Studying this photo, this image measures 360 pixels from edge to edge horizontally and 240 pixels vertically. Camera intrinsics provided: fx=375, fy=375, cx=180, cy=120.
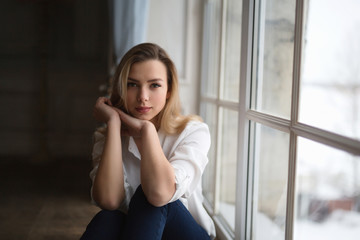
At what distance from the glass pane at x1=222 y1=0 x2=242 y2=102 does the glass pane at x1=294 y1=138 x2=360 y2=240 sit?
79 centimetres

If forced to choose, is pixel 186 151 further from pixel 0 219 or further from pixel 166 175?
pixel 0 219

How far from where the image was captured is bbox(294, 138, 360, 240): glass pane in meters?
0.79

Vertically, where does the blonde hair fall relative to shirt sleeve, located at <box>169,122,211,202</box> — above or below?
above

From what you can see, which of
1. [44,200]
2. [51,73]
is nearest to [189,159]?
[44,200]

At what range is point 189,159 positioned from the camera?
4.12ft

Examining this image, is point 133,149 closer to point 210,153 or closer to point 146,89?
→ point 146,89

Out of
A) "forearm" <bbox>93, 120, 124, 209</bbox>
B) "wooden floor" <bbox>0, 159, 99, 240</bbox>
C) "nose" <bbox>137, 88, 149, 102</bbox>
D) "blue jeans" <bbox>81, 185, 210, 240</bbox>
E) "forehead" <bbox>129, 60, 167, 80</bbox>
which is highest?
"forehead" <bbox>129, 60, 167, 80</bbox>

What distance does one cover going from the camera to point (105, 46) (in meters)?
4.12

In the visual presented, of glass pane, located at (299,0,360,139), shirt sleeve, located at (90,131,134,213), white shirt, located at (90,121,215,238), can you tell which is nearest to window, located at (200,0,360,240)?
glass pane, located at (299,0,360,139)

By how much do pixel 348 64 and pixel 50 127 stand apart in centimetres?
388

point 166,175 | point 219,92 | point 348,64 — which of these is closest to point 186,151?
point 166,175

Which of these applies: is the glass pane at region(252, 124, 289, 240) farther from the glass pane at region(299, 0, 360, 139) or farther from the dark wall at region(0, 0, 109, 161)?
the dark wall at region(0, 0, 109, 161)

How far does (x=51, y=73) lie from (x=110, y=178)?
10.5 ft

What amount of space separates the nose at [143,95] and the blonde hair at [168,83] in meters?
0.05
